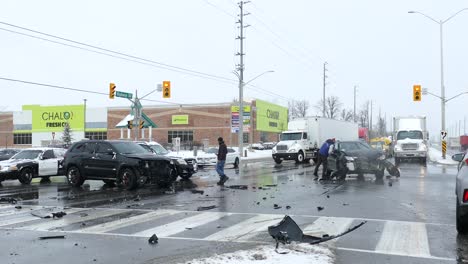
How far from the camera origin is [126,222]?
9422mm

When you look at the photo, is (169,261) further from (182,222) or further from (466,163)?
(466,163)

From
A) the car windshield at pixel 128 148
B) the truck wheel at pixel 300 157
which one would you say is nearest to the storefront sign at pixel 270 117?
the truck wheel at pixel 300 157

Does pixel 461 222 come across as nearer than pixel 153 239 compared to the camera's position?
No

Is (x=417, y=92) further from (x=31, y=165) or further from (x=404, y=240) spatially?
(x=404, y=240)

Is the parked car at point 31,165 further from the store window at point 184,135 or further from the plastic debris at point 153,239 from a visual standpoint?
the store window at point 184,135

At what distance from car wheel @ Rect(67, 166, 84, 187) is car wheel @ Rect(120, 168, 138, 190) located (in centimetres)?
222

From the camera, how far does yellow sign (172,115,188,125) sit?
→ 83.1 meters

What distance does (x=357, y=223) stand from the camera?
356 inches

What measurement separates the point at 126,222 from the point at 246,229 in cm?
257

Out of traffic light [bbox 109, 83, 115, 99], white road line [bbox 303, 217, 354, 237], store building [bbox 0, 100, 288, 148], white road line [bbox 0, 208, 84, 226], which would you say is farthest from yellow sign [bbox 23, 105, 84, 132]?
white road line [bbox 303, 217, 354, 237]

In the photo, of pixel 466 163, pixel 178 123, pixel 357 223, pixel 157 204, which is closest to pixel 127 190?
pixel 157 204

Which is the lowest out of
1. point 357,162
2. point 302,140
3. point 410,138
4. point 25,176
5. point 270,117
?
point 25,176

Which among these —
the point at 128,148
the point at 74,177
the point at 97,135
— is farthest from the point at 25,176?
the point at 97,135

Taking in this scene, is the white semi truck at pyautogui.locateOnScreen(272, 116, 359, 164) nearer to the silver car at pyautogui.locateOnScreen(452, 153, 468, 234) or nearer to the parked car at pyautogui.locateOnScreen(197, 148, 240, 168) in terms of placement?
the parked car at pyautogui.locateOnScreen(197, 148, 240, 168)
